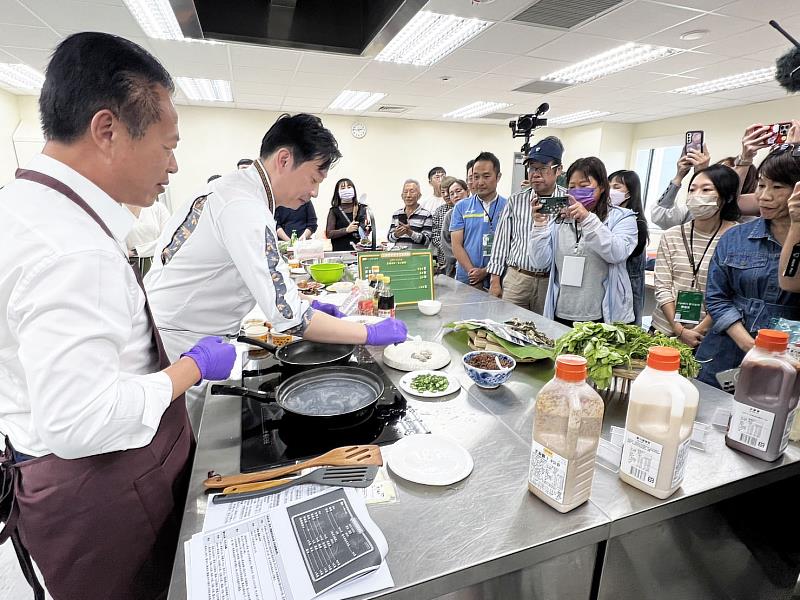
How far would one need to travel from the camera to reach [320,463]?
90 cm

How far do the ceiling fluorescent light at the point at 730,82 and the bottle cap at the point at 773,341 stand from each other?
606 cm

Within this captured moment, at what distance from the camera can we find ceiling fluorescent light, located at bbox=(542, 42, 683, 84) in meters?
4.48

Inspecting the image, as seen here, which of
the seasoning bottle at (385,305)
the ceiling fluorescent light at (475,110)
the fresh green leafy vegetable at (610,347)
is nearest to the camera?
the fresh green leafy vegetable at (610,347)

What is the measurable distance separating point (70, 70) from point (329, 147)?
843 mm

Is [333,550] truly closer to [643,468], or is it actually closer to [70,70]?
[643,468]

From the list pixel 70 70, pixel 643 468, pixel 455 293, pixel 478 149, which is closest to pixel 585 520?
pixel 643 468

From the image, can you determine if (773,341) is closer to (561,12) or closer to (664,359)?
(664,359)

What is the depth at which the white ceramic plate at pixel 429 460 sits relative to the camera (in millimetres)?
895

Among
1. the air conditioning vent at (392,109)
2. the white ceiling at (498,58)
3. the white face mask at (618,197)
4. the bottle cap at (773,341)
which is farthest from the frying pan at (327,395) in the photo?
the air conditioning vent at (392,109)

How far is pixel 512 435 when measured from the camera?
3.52ft

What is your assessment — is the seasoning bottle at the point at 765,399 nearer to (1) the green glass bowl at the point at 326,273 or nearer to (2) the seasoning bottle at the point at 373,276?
(2) the seasoning bottle at the point at 373,276

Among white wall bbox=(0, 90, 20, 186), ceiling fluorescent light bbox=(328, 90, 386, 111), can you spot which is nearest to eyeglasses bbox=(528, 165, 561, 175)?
ceiling fluorescent light bbox=(328, 90, 386, 111)

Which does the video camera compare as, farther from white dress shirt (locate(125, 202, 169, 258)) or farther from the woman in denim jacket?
white dress shirt (locate(125, 202, 169, 258))

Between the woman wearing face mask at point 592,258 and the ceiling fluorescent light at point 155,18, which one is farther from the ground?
the ceiling fluorescent light at point 155,18
